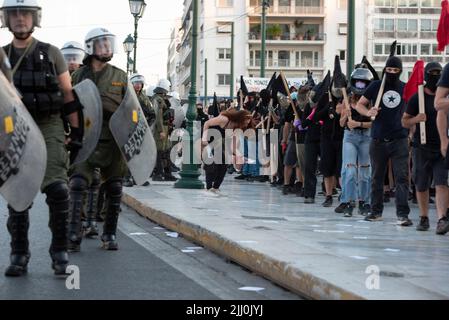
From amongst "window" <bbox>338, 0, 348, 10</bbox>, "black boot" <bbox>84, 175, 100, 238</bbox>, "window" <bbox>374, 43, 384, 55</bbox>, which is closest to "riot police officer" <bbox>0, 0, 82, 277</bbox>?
"black boot" <bbox>84, 175, 100, 238</bbox>

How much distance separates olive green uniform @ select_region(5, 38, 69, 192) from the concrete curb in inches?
61.7

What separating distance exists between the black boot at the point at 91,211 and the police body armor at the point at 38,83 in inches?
108

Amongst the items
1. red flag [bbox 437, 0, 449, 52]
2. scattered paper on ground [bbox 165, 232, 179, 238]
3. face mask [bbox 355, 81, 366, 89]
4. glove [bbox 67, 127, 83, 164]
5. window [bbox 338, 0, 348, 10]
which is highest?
window [bbox 338, 0, 348, 10]

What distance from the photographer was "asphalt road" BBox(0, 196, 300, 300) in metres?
5.95

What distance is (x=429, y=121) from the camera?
9.98 meters

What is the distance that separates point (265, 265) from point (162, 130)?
11.1 m

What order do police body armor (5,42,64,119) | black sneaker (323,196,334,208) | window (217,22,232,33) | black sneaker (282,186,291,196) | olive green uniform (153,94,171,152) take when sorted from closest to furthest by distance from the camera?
police body armor (5,42,64,119) → black sneaker (323,196,334,208) → black sneaker (282,186,291,196) → olive green uniform (153,94,171,152) → window (217,22,232,33)

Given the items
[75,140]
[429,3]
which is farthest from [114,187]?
[429,3]

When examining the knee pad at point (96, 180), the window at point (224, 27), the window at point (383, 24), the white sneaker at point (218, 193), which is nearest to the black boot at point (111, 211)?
the knee pad at point (96, 180)

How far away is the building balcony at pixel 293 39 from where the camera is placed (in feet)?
302

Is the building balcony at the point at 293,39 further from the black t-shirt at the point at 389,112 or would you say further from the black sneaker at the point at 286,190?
the black t-shirt at the point at 389,112

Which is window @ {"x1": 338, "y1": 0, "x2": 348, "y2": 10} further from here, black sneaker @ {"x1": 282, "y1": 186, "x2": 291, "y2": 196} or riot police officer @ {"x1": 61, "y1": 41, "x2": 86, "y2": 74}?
riot police officer @ {"x1": 61, "y1": 41, "x2": 86, "y2": 74}

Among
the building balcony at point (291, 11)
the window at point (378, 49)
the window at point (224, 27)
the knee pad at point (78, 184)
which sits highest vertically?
the building balcony at point (291, 11)
